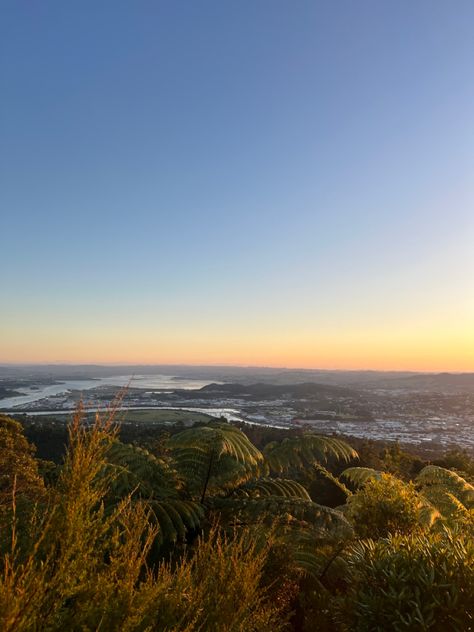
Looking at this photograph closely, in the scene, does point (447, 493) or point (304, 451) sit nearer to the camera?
point (304, 451)

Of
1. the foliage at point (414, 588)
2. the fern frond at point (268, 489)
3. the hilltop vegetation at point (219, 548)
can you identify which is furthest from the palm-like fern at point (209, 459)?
the foliage at point (414, 588)

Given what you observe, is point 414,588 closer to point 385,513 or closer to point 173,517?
point 385,513

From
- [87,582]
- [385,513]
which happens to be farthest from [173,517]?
[385,513]

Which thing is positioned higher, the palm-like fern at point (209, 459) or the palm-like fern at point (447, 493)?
the palm-like fern at point (209, 459)

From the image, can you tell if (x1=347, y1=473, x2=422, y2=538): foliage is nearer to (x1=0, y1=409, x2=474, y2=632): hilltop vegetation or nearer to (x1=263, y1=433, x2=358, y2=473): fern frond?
(x1=0, y1=409, x2=474, y2=632): hilltop vegetation

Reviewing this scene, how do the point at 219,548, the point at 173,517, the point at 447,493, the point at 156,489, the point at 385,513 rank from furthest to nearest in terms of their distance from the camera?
1. the point at 447,493
2. the point at 156,489
3. the point at 385,513
4. the point at 173,517
5. the point at 219,548

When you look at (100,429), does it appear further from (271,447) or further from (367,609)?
(271,447)

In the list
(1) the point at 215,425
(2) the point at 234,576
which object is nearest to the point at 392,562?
(2) the point at 234,576

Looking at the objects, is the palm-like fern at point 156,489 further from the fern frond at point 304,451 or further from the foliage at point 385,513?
the foliage at point 385,513
